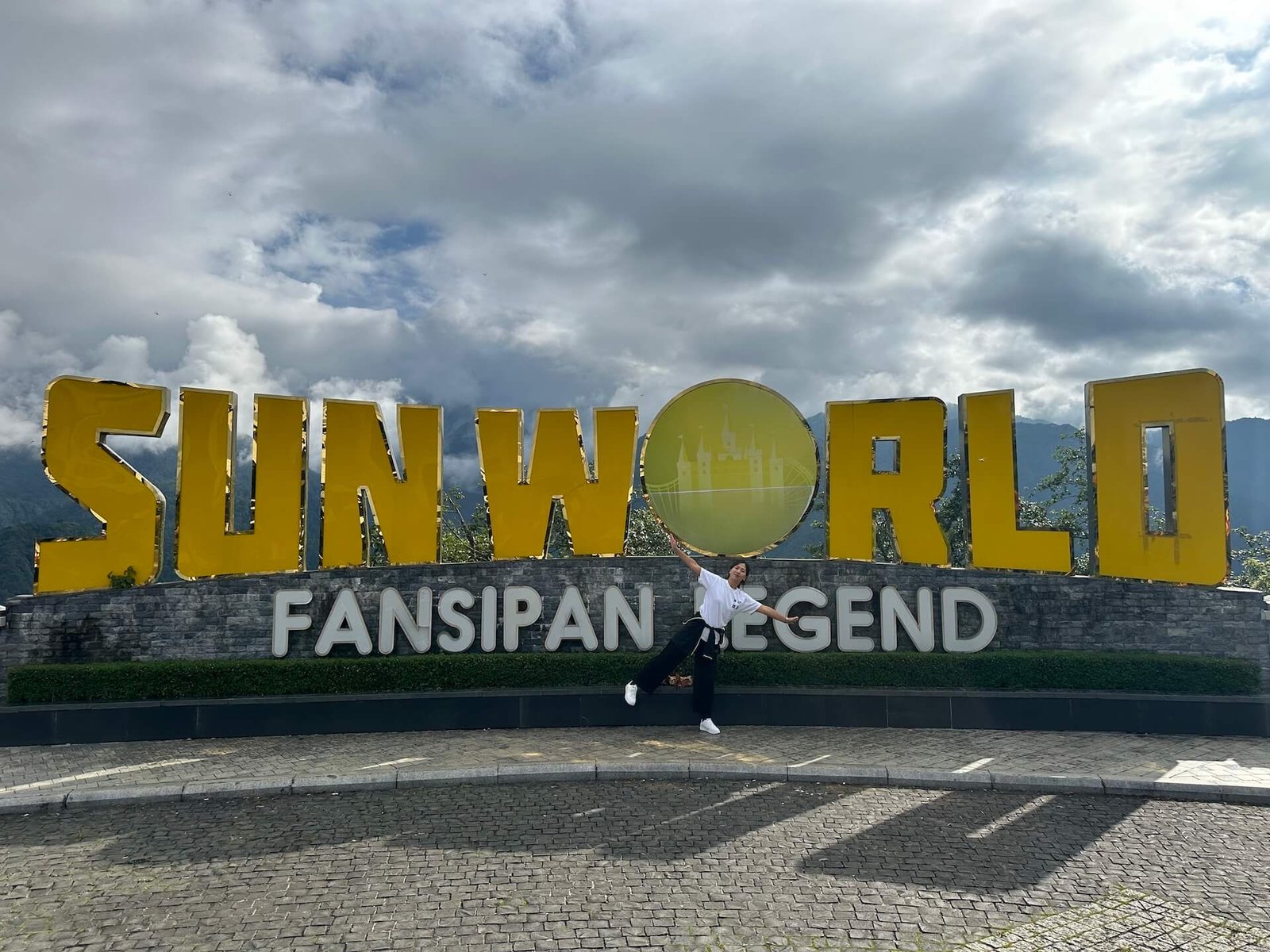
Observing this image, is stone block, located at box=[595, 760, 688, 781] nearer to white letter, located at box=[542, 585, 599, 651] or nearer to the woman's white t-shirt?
the woman's white t-shirt

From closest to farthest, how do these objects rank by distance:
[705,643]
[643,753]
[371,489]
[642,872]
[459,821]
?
[642,872] < [459,821] < [643,753] < [705,643] < [371,489]

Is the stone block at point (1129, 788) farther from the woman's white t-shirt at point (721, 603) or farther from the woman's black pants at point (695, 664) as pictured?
the woman's black pants at point (695, 664)

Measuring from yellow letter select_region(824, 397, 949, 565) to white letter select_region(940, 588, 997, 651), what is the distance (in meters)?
0.66

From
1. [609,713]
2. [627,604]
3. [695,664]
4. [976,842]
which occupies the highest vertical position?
[627,604]

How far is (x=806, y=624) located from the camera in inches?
474

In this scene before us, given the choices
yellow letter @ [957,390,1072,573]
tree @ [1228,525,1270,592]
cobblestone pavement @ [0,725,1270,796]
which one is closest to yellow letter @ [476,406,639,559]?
cobblestone pavement @ [0,725,1270,796]

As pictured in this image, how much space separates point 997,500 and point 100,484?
1393 centimetres

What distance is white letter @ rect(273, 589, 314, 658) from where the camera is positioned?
12.0m

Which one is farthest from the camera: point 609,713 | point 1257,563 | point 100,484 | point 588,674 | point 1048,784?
point 1257,563

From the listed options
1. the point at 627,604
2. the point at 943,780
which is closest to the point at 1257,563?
the point at 627,604

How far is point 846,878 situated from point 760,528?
717 cm

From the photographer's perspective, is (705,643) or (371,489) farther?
(371,489)

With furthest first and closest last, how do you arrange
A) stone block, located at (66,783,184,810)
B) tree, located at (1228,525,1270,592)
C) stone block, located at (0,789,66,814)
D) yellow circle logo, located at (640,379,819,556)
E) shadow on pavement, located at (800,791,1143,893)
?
tree, located at (1228,525,1270,592), yellow circle logo, located at (640,379,819,556), stone block, located at (66,783,184,810), stone block, located at (0,789,66,814), shadow on pavement, located at (800,791,1143,893)

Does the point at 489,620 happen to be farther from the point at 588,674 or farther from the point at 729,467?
the point at 729,467
